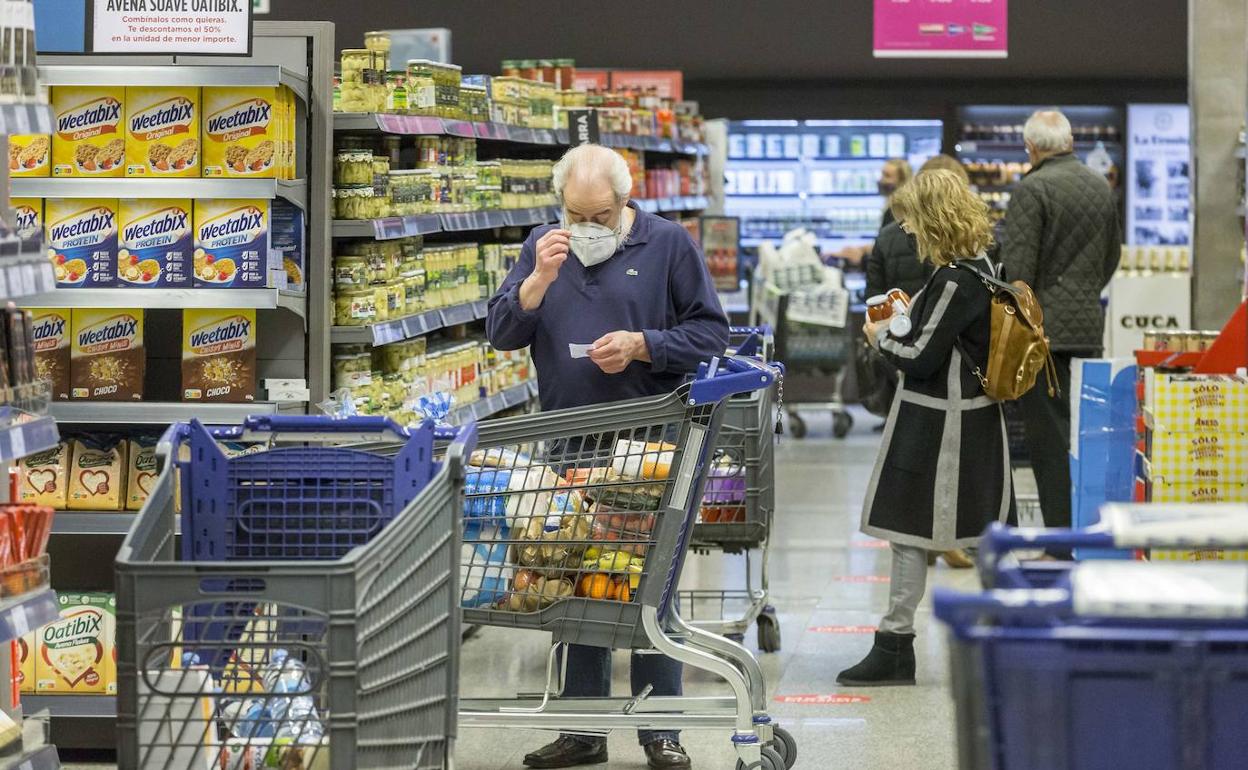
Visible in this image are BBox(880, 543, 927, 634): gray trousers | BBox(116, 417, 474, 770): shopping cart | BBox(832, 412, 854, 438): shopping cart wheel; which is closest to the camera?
BBox(116, 417, 474, 770): shopping cart

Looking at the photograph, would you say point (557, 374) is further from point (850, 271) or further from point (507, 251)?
point (850, 271)

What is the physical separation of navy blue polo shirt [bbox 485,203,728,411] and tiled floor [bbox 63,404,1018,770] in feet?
3.41

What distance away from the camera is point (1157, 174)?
1450cm

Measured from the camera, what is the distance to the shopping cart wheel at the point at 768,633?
19.3ft

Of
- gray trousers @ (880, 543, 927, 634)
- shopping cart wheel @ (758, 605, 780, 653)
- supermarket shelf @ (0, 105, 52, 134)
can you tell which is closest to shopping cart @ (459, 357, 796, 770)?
supermarket shelf @ (0, 105, 52, 134)

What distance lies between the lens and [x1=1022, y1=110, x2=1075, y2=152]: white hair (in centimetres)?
714

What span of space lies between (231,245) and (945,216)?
211 cm

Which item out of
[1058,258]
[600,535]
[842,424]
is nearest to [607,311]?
[600,535]

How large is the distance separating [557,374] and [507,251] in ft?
9.50

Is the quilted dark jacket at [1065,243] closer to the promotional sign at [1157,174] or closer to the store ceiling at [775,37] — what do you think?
the store ceiling at [775,37]

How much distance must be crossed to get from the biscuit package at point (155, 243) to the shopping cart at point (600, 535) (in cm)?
118

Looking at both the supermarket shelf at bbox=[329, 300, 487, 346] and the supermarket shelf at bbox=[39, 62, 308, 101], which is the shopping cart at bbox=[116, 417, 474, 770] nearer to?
the supermarket shelf at bbox=[39, 62, 308, 101]

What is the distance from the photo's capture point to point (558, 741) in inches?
179

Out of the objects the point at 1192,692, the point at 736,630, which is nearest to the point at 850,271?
the point at 736,630
